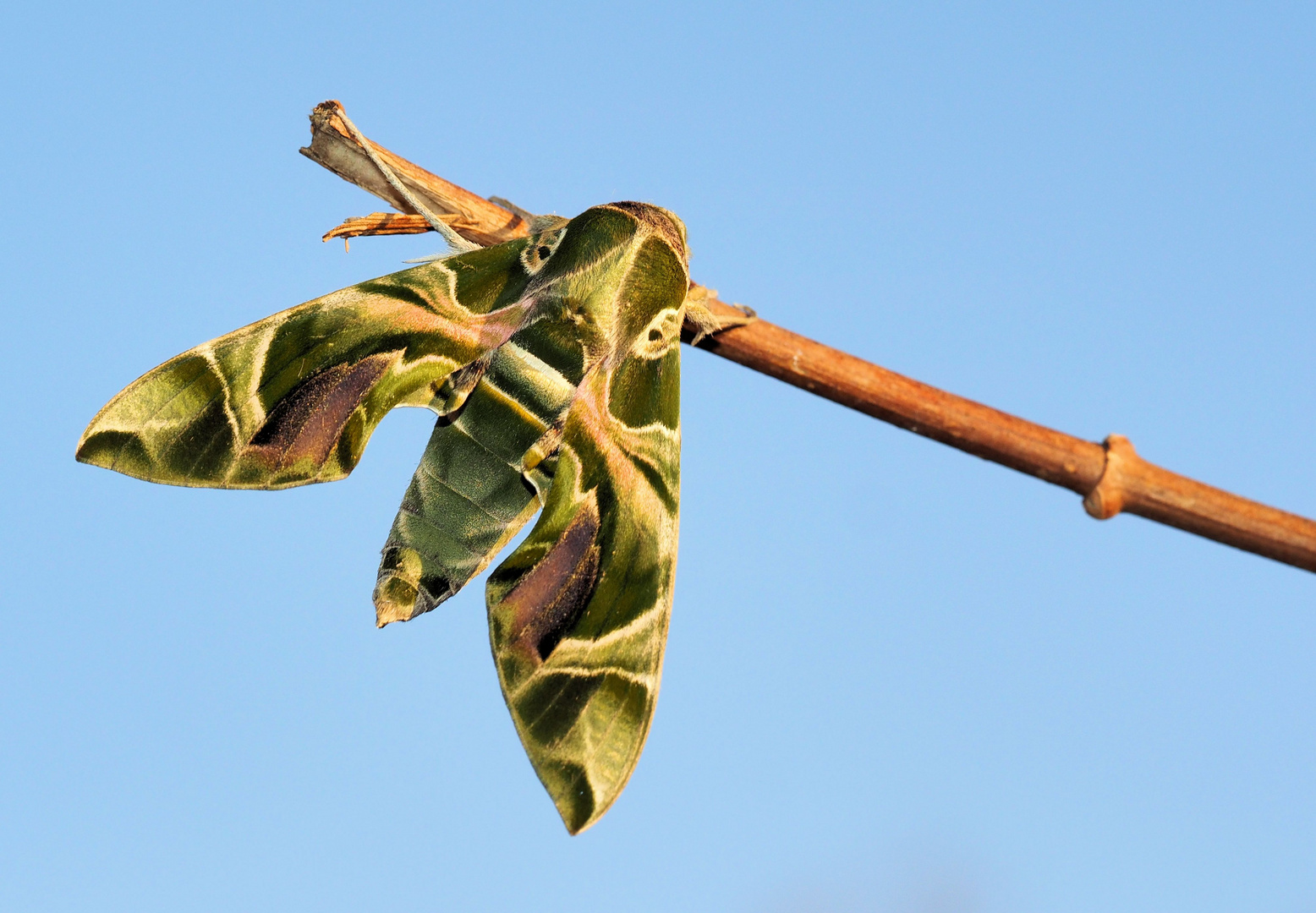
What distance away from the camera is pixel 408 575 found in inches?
153

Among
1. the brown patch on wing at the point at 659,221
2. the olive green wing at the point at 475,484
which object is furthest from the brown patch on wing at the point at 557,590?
the brown patch on wing at the point at 659,221

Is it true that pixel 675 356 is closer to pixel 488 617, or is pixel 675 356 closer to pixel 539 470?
pixel 539 470

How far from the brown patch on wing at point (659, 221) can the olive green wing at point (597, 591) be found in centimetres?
38

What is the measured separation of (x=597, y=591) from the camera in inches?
154

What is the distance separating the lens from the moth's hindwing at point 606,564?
3.59 m

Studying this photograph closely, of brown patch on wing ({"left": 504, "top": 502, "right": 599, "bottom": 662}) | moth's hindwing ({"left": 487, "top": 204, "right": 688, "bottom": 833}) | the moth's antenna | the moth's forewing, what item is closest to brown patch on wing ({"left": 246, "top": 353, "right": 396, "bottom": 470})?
the moth's forewing

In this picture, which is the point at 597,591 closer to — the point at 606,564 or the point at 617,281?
the point at 606,564

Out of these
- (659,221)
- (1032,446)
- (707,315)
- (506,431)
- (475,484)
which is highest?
(659,221)

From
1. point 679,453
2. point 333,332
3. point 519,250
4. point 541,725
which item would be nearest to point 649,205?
point 519,250

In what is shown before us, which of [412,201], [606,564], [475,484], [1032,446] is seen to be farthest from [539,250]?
[1032,446]

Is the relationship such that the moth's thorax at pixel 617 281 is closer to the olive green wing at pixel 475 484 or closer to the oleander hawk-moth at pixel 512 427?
the oleander hawk-moth at pixel 512 427

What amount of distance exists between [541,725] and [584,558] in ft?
2.13

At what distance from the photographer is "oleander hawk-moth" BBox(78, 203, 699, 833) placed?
3787mm

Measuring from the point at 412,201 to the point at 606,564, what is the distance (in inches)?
70.3
